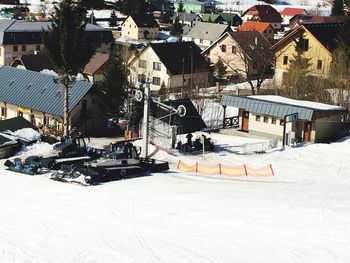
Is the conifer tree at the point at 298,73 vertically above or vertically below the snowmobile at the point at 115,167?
above

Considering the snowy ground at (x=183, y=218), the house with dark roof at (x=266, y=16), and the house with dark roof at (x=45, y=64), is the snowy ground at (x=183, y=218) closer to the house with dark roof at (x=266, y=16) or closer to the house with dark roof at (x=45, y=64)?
the house with dark roof at (x=45, y=64)

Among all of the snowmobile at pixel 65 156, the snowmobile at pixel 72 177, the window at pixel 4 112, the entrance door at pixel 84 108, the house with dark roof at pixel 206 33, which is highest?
the house with dark roof at pixel 206 33

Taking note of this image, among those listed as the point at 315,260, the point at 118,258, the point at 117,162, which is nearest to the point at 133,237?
the point at 118,258

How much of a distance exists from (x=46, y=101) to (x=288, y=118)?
1503 cm

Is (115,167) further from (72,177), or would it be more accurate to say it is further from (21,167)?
(21,167)

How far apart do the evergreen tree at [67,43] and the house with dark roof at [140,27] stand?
5056 cm

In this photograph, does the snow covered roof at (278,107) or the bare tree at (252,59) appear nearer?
the snow covered roof at (278,107)

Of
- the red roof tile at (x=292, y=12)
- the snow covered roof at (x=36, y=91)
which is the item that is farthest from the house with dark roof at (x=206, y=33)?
the red roof tile at (x=292, y=12)

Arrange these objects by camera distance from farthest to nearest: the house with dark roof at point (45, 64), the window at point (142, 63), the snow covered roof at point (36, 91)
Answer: the window at point (142, 63) → the house with dark roof at point (45, 64) → the snow covered roof at point (36, 91)

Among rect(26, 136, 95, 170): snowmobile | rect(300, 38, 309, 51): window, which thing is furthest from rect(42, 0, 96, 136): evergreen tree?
rect(300, 38, 309, 51): window

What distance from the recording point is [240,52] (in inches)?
2223

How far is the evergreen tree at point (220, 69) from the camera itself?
182ft

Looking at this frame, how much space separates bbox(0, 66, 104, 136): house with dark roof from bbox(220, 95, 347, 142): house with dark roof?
8.16m

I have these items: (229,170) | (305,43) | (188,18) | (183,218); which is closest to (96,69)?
(305,43)
